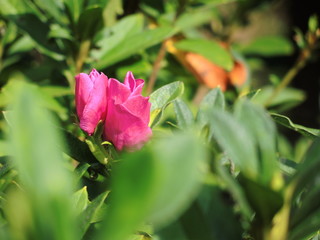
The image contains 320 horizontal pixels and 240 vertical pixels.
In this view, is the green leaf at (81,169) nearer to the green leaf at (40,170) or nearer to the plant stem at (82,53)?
the green leaf at (40,170)

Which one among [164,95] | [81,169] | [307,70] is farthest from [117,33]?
[307,70]

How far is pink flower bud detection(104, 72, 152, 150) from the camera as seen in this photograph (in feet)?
1.97

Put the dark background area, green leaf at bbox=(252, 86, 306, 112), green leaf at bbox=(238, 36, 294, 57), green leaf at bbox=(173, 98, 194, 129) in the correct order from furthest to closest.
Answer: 1. the dark background area
2. green leaf at bbox=(238, 36, 294, 57)
3. green leaf at bbox=(252, 86, 306, 112)
4. green leaf at bbox=(173, 98, 194, 129)

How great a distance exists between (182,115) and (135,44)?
15.8 inches

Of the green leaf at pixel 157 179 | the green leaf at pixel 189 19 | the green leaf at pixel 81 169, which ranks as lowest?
the green leaf at pixel 189 19

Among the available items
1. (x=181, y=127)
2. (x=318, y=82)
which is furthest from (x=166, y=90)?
(x=318, y=82)

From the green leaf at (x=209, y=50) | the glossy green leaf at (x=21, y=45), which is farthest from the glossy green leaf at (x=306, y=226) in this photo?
the glossy green leaf at (x=21, y=45)

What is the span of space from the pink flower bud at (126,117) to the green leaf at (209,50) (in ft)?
2.14

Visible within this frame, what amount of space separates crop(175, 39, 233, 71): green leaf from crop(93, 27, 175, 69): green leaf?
0.25 meters

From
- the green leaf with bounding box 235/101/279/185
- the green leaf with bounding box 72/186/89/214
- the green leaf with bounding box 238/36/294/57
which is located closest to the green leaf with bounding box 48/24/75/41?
the green leaf with bounding box 72/186/89/214

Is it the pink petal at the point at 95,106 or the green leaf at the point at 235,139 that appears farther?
the pink petal at the point at 95,106

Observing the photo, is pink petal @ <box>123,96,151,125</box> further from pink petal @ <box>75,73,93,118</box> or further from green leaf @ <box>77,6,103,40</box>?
green leaf @ <box>77,6,103,40</box>

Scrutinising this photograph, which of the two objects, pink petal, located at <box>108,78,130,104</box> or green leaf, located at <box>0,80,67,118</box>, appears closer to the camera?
pink petal, located at <box>108,78,130,104</box>

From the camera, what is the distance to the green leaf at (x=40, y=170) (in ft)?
1.01
